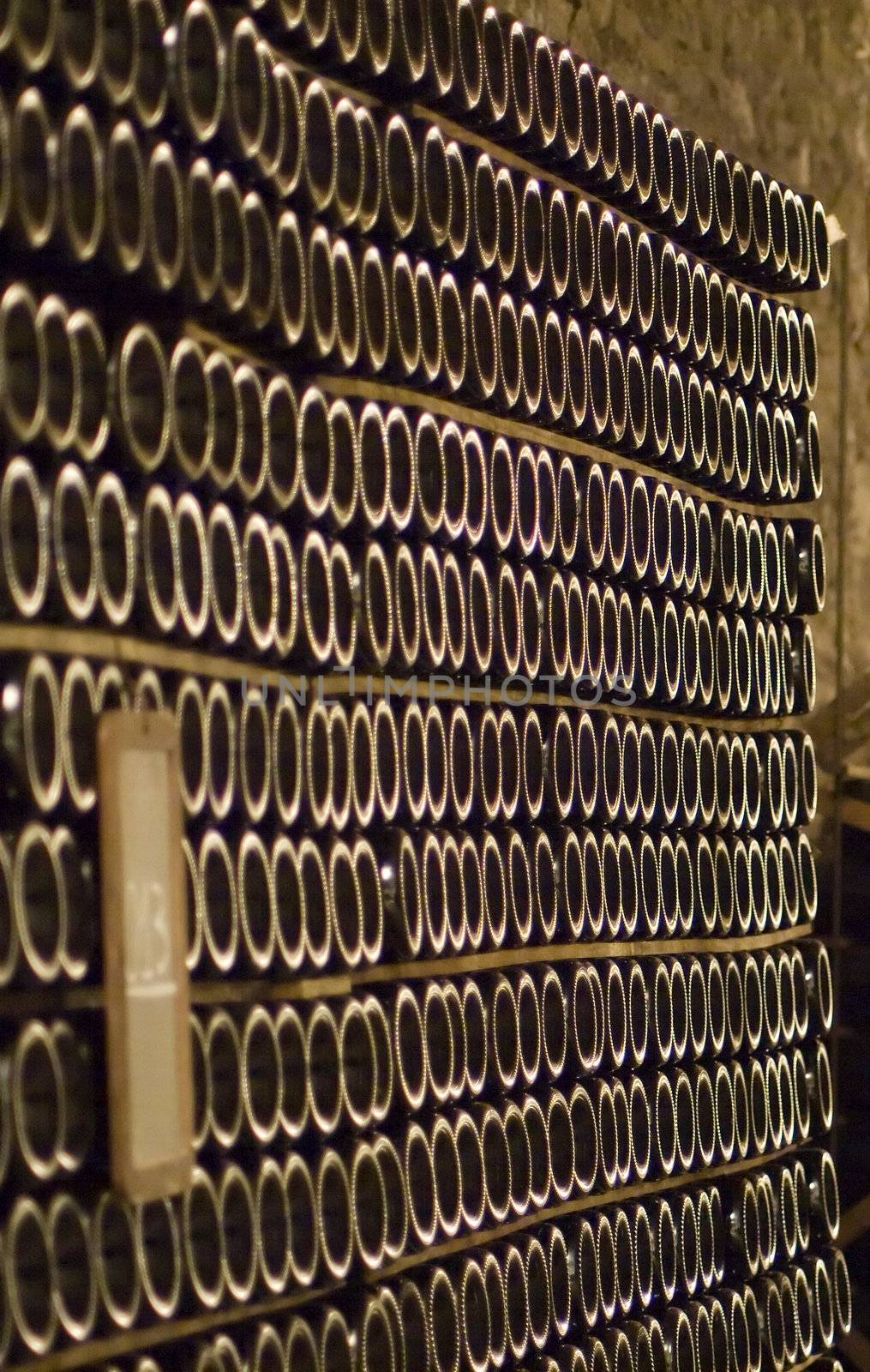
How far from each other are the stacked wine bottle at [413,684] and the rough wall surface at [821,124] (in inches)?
29.1

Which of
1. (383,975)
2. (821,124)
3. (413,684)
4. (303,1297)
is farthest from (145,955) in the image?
(821,124)

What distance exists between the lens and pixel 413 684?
460 cm

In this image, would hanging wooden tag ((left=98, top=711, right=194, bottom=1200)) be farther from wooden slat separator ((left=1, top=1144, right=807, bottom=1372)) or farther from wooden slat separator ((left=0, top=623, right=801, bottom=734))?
wooden slat separator ((left=1, top=1144, right=807, bottom=1372))

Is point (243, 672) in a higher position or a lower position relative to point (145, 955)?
higher

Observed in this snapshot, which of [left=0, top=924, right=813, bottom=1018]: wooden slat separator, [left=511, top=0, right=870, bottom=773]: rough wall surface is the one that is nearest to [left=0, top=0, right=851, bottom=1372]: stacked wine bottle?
[left=0, top=924, right=813, bottom=1018]: wooden slat separator

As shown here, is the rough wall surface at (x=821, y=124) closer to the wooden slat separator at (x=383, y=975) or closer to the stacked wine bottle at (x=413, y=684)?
the stacked wine bottle at (x=413, y=684)

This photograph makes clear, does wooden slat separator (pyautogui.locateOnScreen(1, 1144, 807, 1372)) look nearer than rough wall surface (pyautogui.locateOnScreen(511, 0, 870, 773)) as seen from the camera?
Yes

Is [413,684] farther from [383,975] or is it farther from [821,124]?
[821,124]

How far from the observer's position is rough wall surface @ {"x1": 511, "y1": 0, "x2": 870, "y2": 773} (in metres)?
7.15

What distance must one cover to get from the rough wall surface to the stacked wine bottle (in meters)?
0.74

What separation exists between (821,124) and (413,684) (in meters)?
4.17

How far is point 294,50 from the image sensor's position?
4332 millimetres

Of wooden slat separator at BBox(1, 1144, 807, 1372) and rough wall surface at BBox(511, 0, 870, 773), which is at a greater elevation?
rough wall surface at BBox(511, 0, 870, 773)

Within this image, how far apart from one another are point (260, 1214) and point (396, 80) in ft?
7.30
